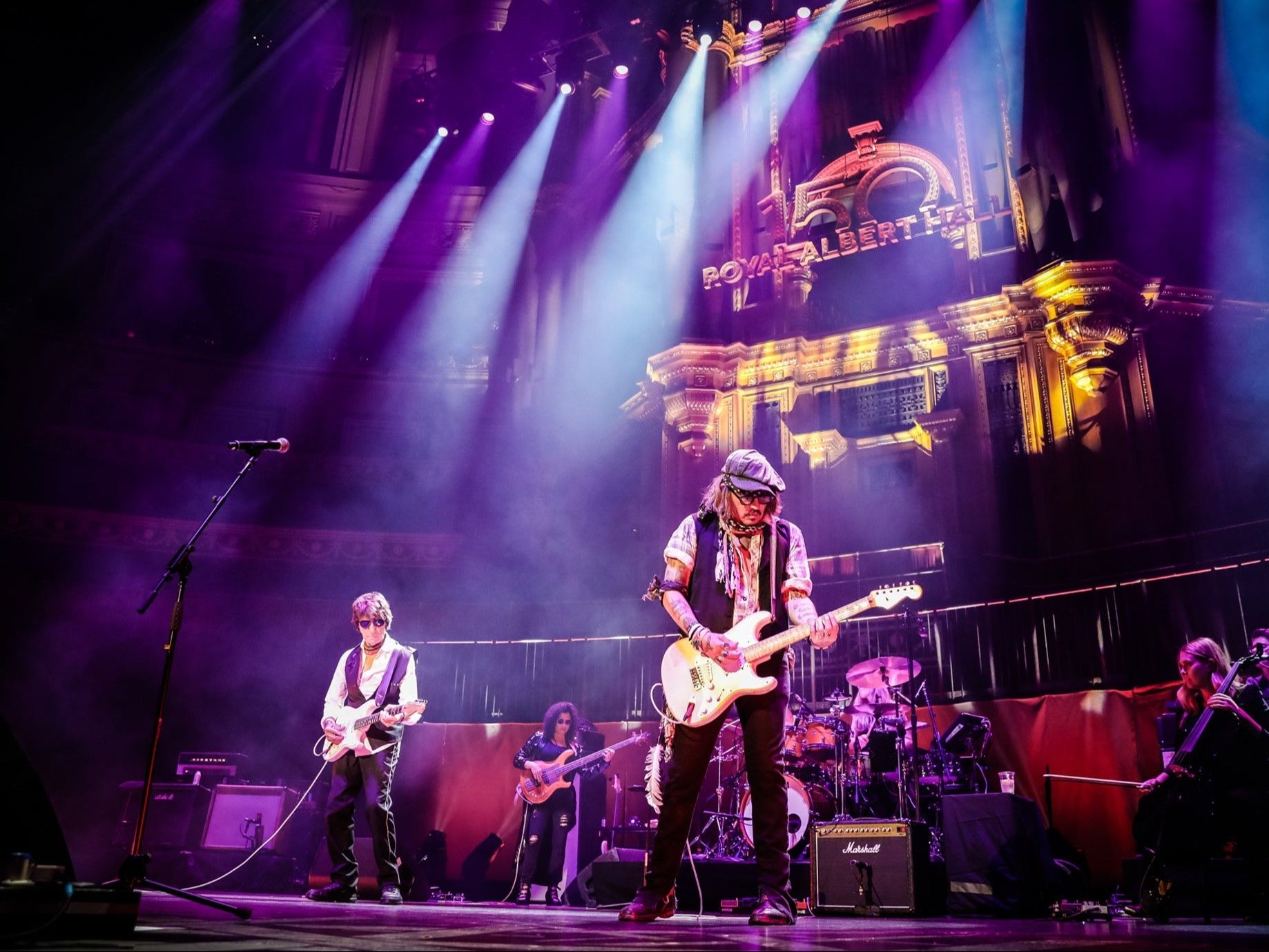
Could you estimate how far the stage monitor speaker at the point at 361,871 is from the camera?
791 centimetres

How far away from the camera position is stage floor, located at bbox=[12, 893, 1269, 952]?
256 centimetres

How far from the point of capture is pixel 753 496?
4.38 metres

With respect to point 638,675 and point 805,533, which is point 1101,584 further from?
point 638,675

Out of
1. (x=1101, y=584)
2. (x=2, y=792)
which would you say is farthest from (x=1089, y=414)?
(x=2, y=792)

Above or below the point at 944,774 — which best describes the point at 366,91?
above

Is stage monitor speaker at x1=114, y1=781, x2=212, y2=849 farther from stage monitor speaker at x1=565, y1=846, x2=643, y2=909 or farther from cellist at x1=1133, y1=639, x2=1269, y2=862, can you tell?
cellist at x1=1133, y1=639, x2=1269, y2=862

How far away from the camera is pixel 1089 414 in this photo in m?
12.6

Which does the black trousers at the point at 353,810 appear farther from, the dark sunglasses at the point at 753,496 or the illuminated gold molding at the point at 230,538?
the illuminated gold molding at the point at 230,538

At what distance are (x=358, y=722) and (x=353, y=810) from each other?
0.59m

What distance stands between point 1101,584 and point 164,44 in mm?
17307

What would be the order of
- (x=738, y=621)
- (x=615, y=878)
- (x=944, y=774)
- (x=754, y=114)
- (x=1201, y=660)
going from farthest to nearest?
1. (x=754, y=114)
2. (x=944, y=774)
3. (x=1201, y=660)
4. (x=615, y=878)
5. (x=738, y=621)

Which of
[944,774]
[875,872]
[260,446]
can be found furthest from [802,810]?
[260,446]

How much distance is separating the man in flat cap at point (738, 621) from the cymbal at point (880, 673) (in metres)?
4.83

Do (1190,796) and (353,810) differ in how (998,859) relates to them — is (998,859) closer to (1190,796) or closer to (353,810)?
(1190,796)
